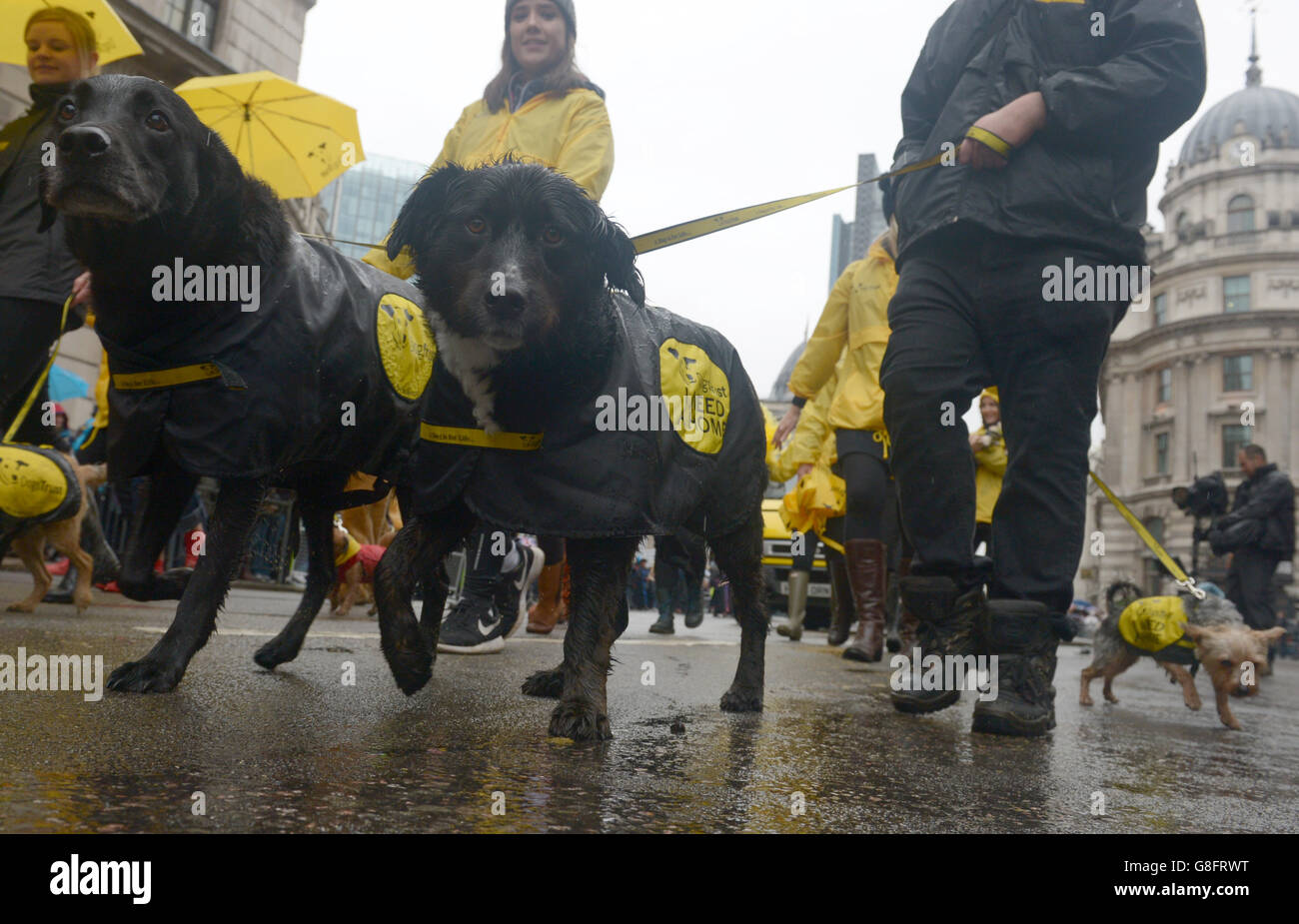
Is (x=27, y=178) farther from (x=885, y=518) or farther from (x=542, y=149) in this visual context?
(x=885, y=518)

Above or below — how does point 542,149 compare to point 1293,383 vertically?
Answer: below

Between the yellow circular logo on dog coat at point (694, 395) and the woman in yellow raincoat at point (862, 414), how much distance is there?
10.4 ft

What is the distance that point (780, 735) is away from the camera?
2.61m

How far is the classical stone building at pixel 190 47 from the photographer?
672 inches

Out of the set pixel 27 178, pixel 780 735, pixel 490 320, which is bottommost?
pixel 780 735

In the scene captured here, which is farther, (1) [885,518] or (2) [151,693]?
(1) [885,518]

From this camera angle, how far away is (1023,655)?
3078mm

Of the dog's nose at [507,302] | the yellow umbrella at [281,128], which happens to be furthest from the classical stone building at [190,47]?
the dog's nose at [507,302]

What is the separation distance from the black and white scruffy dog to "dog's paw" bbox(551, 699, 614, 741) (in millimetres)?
3274

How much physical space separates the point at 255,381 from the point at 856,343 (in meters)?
4.58
